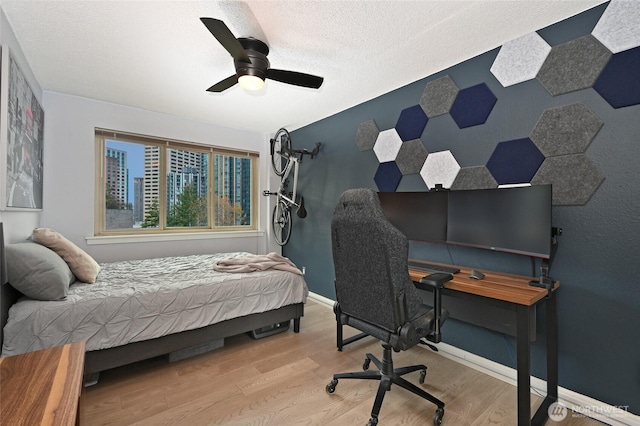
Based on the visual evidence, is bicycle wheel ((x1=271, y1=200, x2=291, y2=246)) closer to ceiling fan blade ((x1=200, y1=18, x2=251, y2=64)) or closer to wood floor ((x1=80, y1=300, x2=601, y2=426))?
wood floor ((x1=80, y1=300, x2=601, y2=426))

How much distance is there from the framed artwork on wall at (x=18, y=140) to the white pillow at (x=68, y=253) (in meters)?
0.25

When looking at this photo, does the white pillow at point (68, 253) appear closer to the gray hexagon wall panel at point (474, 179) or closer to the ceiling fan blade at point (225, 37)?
the ceiling fan blade at point (225, 37)

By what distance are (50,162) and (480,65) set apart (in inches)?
171

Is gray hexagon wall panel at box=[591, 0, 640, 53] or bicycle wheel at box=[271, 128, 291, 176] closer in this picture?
gray hexagon wall panel at box=[591, 0, 640, 53]

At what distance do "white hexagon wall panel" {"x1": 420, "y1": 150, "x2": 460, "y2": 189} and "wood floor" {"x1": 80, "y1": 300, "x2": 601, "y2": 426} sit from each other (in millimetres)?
1525

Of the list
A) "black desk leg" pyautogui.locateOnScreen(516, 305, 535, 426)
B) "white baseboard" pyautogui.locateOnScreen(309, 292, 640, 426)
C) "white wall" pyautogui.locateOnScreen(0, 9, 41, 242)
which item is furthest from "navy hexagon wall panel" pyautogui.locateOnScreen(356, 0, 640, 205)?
"white wall" pyautogui.locateOnScreen(0, 9, 41, 242)

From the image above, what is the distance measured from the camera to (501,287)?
A: 1.68m

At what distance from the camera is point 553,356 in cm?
178

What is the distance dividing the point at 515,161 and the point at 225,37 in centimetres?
218

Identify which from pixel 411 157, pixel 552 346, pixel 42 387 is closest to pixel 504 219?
pixel 552 346

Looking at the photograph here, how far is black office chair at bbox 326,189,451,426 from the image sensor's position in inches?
59.8

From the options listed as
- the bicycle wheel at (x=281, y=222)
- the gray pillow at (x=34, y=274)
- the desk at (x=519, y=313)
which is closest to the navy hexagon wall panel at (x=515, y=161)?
the desk at (x=519, y=313)

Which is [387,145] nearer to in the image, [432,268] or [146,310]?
[432,268]

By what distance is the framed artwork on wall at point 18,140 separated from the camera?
175cm
